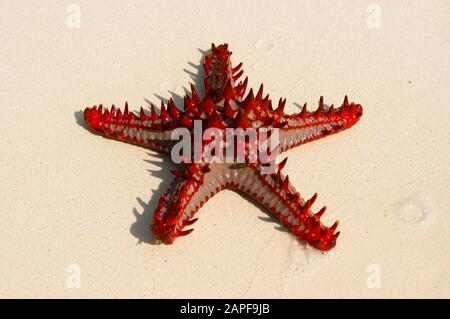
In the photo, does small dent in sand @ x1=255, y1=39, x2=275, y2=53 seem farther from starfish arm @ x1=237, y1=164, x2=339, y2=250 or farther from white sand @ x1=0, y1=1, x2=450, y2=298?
starfish arm @ x1=237, y1=164, x2=339, y2=250

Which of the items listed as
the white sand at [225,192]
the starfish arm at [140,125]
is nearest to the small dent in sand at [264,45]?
the white sand at [225,192]

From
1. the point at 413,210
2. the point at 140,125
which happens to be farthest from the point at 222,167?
the point at 413,210

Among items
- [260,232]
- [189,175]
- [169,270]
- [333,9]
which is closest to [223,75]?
[189,175]

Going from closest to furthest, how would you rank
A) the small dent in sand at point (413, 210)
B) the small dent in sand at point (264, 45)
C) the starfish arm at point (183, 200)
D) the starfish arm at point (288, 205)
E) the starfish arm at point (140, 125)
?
the starfish arm at point (183, 200) → the starfish arm at point (288, 205) → the starfish arm at point (140, 125) → the small dent in sand at point (413, 210) → the small dent in sand at point (264, 45)

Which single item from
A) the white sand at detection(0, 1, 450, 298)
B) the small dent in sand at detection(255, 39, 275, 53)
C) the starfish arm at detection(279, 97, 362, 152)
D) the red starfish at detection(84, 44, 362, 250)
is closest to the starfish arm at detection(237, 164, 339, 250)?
the red starfish at detection(84, 44, 362, 250)

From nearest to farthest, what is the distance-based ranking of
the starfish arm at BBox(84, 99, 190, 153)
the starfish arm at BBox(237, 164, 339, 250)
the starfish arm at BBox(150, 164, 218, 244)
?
the starfish arm at BBox(150, 164, 218, 244)
the starfish arm at BBox(237, 164, 339, 250)
the starfish arm at BBox(84, 99, 190, 153)

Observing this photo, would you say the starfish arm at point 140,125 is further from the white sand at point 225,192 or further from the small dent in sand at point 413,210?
the small dent in sand at point 413,210

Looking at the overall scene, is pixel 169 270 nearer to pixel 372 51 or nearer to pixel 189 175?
pixel 189 175

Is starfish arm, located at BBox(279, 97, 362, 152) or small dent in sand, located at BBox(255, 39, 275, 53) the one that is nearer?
starfish arm, located at BBox(279, 97, 362, 152)
